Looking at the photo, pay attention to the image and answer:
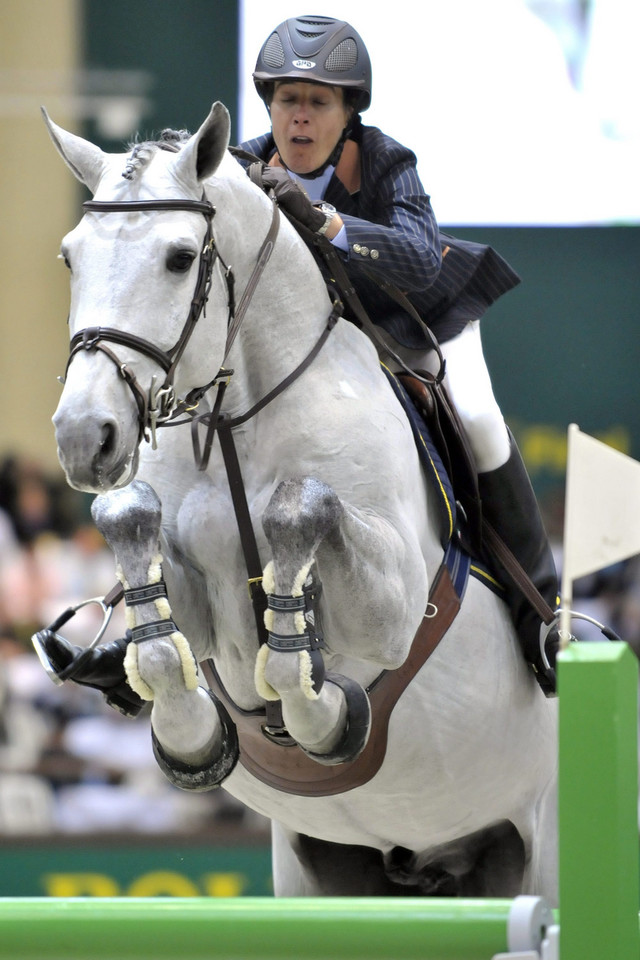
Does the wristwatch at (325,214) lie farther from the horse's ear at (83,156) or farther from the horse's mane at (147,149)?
the horse's ear at (83,156)

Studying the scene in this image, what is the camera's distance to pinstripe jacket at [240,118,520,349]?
132 inches

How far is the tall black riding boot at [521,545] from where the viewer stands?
385 centimetres

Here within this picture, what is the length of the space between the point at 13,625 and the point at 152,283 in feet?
19.0

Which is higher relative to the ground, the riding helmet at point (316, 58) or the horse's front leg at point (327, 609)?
the riding helmet at point (316, 58)

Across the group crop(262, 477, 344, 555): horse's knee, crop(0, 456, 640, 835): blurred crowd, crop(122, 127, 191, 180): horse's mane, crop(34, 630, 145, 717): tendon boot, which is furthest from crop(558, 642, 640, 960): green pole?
crop(0, 456, 640, 835): blurred crowd

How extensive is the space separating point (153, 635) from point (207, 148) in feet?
3.45

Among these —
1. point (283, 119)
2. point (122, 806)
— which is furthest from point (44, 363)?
point (283, 119)

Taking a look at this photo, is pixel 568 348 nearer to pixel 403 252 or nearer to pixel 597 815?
pixel 403 252

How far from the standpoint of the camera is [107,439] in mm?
2623

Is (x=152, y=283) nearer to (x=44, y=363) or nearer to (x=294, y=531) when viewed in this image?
(x=294, y=531)

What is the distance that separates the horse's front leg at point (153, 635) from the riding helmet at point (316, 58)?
3.78 ft

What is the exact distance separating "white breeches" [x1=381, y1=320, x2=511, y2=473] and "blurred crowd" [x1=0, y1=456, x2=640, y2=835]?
3.64 meters

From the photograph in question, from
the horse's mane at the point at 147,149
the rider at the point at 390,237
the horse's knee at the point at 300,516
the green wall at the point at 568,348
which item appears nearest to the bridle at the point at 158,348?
the horse's mane at the point at 147,149

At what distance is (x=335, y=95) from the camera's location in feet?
11.7
